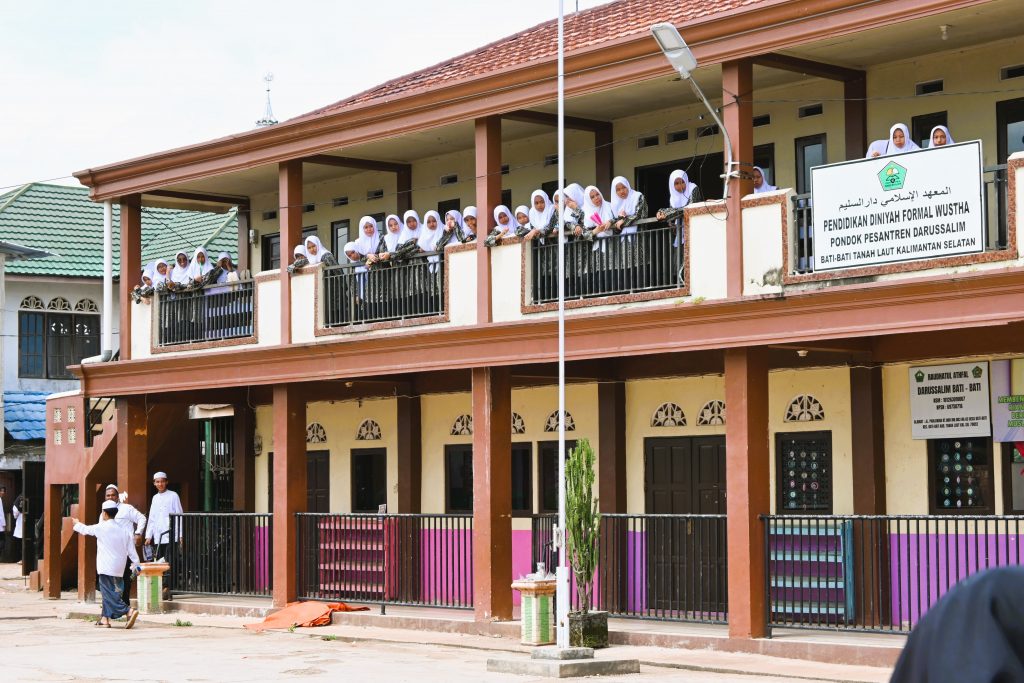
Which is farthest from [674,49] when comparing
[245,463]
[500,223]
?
[245,463]

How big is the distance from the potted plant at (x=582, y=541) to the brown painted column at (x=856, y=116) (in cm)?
479

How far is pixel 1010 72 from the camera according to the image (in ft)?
57.6

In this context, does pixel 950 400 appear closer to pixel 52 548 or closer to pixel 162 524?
pixel 162 524

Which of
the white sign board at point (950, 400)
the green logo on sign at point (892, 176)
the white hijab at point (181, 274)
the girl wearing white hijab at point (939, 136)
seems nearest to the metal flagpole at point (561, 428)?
the green logo on sign at point (892, 176)

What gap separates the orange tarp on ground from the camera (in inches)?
834

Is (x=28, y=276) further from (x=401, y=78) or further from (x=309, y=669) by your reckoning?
(x=309, y=669)

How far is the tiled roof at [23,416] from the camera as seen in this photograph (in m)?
36.5

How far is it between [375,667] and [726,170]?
21.2 ft

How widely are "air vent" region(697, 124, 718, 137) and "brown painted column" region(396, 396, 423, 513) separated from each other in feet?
21.7

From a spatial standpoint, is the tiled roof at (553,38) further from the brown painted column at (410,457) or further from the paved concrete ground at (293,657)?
the paved concrete ground at (293,657)

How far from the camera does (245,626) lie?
2136 cm

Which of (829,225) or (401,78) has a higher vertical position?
(401,78)

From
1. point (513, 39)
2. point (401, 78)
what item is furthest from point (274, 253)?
point (513, 39)

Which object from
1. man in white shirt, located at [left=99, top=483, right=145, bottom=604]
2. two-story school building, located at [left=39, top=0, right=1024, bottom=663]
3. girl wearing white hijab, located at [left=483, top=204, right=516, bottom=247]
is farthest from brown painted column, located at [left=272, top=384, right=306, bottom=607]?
girl wearing white hijab, located at [left=483, top=204, right=516, bottom=247]
